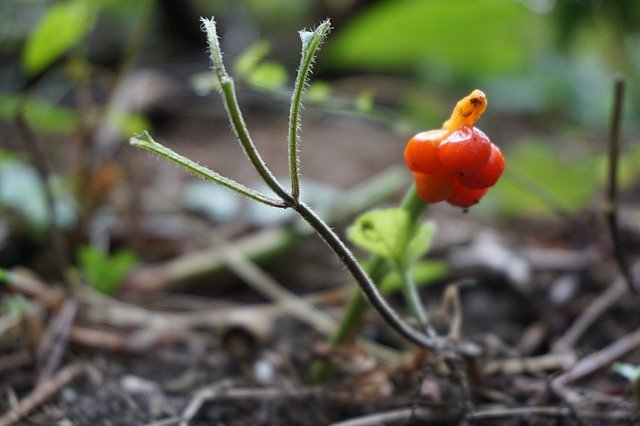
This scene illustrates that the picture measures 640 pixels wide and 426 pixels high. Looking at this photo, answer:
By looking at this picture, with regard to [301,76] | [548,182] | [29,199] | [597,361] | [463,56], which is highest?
[463,56]

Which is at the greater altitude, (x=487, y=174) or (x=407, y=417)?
(x=487, y=174)

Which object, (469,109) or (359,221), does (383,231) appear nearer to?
(359,221)

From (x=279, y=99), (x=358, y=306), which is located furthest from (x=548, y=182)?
(x=358, y=306)

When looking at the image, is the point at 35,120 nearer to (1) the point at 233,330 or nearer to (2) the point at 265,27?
(1) the point at 233,330

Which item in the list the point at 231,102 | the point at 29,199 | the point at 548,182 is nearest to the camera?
the point at 231,102

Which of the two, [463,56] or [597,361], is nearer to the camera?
[597,361]
